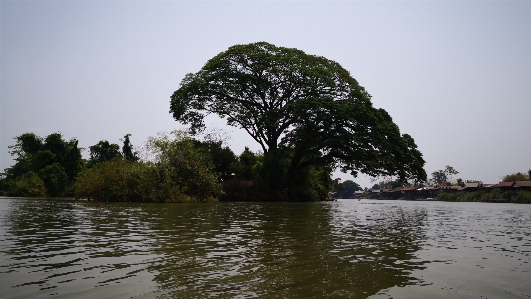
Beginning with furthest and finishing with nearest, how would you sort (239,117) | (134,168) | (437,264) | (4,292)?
(239,117) < (134,168) < (437,264) < (4,292)

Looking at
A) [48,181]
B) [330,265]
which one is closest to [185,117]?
[48,181]

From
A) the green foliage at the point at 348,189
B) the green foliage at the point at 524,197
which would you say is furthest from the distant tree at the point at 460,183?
the green foliage at the point at 524,197

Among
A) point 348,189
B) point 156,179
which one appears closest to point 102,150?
Result: point 156,179

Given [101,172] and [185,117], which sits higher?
[185,117]

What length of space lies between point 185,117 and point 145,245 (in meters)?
36.2

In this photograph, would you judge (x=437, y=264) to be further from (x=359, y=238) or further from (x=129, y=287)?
(x=129, y=287)

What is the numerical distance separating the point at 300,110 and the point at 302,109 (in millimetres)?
379

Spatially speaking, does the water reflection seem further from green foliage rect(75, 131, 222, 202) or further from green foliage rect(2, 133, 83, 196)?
green foliage rect(2, 133, 83, 196)

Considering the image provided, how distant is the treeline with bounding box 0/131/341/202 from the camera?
30078mm

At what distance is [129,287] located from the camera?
185 inches

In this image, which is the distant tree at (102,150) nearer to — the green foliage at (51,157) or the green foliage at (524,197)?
the green foliage at (51,157)

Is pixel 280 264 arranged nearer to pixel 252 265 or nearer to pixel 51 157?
pixel 252 265

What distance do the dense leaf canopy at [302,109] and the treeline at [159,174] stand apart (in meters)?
3.63

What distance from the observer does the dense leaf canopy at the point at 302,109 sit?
121 ft
